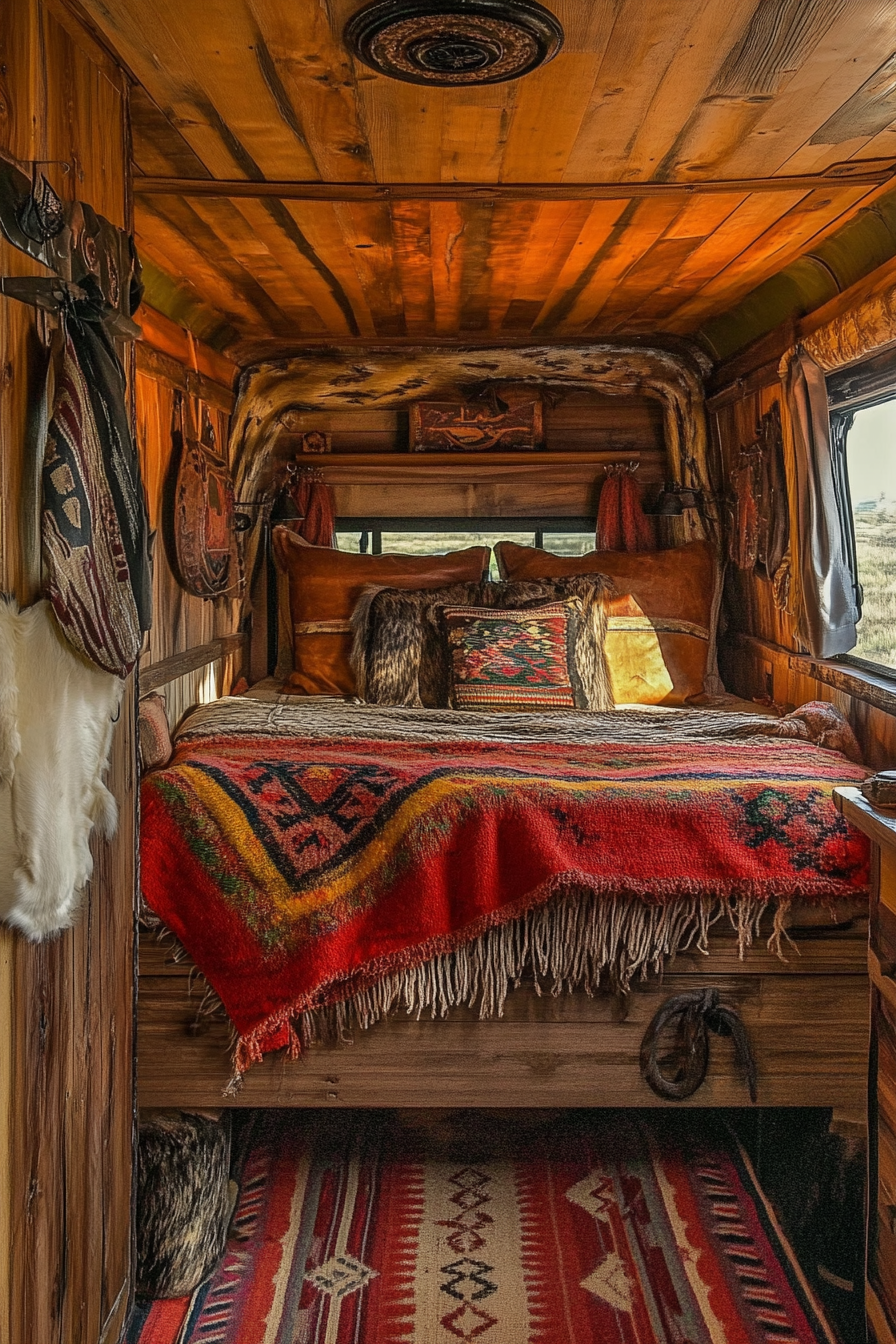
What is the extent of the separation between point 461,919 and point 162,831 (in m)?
0.63

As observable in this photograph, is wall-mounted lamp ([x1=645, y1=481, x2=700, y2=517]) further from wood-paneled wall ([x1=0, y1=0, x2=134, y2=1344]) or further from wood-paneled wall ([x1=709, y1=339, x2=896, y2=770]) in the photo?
wood-paneled wall ([x1=0, y1=0, x2=134, y2=1344])

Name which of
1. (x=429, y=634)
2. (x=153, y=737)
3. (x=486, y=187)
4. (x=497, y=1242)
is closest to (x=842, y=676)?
(x=429, y=634)

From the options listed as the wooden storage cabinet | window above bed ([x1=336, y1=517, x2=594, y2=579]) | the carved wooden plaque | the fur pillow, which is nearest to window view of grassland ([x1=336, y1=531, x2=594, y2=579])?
window above bed ([x1=336, y1=517, x2=594, y2=579])

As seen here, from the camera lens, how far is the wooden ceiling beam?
2.48m

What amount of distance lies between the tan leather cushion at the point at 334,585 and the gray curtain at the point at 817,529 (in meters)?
1.32

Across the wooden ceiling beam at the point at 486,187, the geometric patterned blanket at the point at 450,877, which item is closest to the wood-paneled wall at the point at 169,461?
A: the wooden ceiling beam at the point at 486,187

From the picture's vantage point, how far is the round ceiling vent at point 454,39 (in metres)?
1.71

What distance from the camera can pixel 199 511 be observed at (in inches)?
143

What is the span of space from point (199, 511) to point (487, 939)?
1.83 meters

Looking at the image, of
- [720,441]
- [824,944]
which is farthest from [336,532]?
[824,944]

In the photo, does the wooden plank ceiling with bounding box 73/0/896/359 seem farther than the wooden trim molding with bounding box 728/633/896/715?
No

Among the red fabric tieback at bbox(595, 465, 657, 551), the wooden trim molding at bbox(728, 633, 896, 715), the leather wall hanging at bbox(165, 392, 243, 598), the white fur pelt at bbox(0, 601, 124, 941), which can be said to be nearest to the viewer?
the white fur pelt at bbox(0, 601, 124, 941)

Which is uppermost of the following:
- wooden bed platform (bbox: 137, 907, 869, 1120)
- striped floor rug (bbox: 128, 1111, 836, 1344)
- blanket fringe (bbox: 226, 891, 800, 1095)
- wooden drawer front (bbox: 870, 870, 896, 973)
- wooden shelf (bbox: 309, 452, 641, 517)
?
wooden shelf (bbox: 309, 452, 641, 517)

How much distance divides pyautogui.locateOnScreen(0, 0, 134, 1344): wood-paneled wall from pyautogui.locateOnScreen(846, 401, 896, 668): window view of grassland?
6.43 feet
